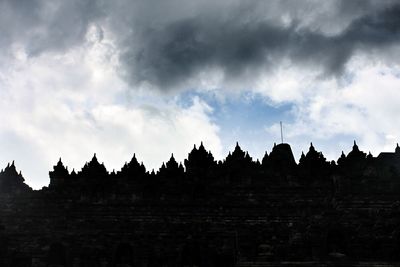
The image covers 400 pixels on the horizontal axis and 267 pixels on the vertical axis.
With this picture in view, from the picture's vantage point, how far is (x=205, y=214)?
28.4m

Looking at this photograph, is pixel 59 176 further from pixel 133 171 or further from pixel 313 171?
pixel 313 171

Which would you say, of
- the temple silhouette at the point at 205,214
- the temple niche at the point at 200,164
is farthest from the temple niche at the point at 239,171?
the temple niche at the point at 200,164

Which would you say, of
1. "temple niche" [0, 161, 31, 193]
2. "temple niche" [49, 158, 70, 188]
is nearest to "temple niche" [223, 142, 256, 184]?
"temple niche" [49, 158, 70, 188]

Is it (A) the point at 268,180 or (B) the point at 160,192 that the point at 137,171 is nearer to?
(B) the point at 160,192

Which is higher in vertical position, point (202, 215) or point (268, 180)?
point (268, 180)

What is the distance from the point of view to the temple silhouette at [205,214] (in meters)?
27.0

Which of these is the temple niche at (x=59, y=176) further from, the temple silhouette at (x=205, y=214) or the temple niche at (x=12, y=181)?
the temple niche at (x=12, y=181)

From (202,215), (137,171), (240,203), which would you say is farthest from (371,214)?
(137,171)

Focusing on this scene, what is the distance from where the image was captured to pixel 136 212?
28.7 m

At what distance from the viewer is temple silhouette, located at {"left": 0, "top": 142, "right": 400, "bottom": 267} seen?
27.0m

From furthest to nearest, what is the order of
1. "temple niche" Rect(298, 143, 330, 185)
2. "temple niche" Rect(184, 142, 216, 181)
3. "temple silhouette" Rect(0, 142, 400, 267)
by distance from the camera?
"temple niche" Rect(184, 142, 216, 181) → "temple niche" Rect(298, 143, 330, 185) → "temple silhouette" Rect(0, 142, 400, 267)

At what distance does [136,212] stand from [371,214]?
1487cm

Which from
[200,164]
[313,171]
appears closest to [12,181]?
[200,164]

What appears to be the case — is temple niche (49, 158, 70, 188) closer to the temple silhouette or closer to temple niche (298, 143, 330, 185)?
the temple silhouette
